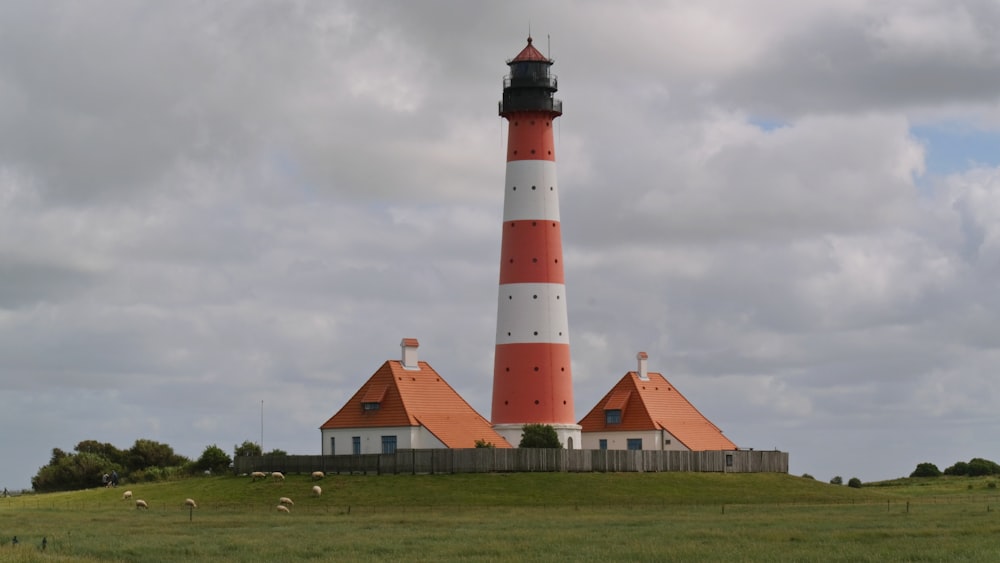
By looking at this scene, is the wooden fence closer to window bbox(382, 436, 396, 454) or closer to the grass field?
the grass field

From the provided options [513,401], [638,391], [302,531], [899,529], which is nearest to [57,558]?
[302,531]

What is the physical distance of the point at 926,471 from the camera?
107438 millimetres

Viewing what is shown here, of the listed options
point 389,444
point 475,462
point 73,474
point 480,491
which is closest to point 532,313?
point 475,462

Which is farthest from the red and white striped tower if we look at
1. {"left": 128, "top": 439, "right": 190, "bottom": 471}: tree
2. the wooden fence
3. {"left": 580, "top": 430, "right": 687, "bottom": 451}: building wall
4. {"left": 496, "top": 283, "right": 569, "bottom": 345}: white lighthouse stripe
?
{"left": 128, "top": 439, "right": 190, "bottom": 471}: tree

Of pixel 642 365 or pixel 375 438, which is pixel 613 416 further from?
pixel 375 438

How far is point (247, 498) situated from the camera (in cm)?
6769

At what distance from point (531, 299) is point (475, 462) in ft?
33.2

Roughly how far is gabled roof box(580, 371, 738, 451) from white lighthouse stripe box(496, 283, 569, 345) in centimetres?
1305

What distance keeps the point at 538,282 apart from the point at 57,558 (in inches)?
1672

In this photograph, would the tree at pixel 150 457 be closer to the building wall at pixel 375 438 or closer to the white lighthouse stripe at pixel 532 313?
the building wall at pixel 375 438

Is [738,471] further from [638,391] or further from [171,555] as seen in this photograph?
[171,555]

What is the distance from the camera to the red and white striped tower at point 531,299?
7700 cm

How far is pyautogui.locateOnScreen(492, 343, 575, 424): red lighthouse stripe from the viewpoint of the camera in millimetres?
77125

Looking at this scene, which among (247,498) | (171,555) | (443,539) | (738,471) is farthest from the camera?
(738,471)
